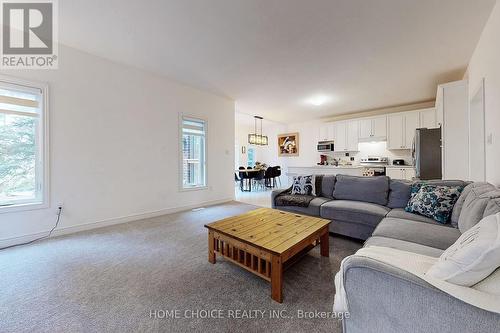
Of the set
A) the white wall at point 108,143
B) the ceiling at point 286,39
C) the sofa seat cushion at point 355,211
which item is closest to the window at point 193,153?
the white wall at point 108,143

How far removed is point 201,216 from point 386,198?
2.99 m

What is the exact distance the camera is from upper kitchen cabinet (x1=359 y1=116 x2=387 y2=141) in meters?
5.86

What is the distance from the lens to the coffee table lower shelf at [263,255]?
5.21ft

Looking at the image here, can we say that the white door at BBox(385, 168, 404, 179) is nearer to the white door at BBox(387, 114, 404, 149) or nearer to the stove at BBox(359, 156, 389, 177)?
the stove at BBox(359, 156, 389, 177)

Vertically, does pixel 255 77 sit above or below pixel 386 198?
above

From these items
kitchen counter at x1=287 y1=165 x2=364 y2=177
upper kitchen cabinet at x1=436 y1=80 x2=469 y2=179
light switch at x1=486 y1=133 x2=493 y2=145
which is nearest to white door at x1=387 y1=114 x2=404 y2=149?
kitchen counter at x1=287 y1=165 x2=364 y2=177

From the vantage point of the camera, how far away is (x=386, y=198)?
2900mm

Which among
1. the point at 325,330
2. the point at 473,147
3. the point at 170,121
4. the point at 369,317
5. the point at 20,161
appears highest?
the point at 170,121

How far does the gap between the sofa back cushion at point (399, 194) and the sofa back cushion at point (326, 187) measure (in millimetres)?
800

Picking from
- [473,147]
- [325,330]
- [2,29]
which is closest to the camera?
[325,330]

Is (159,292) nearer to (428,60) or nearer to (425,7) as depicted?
(425,7)

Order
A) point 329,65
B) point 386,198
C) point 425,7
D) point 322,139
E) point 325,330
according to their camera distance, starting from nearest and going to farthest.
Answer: point 325,330 → point 425,7 → point 386,198 → point 329,65 → point 322,139

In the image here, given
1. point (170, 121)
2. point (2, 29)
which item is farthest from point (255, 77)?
point (2, 29)

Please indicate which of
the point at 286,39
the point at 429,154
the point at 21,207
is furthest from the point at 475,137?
the point at 21,207
